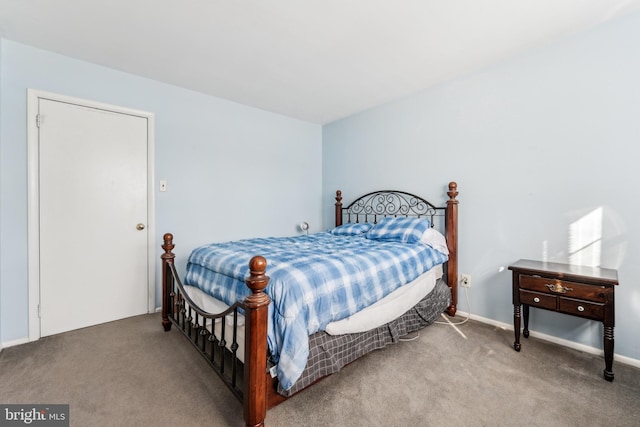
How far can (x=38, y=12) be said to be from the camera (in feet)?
6.24

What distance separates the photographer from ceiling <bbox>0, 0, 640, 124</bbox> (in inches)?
73.1

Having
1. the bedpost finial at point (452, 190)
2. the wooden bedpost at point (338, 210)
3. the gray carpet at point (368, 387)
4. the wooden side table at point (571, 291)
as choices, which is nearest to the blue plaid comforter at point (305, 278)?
the gray carpet at point (368, 387)

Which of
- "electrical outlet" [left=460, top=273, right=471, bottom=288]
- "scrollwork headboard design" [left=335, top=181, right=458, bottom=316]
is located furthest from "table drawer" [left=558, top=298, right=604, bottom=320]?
"scrollwork headboard design" [left=335, top=181, right=458, bottom=316]

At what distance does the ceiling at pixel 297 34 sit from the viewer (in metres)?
1.86

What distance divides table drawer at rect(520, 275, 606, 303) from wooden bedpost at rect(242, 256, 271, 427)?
6.33ft

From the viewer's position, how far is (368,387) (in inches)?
67.9

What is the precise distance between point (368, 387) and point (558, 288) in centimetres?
147

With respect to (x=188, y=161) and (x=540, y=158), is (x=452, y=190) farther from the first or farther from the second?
(x=188, y=161)

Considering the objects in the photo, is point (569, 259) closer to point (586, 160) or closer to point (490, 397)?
point (586, 160)

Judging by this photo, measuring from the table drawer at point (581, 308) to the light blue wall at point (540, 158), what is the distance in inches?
16.9

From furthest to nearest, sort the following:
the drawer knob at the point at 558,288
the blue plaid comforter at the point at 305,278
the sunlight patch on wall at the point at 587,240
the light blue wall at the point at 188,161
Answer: the light blue wall at the point at 188,161, the sunlight patch on wall at the point at 587,240, the drawer knob at the point at 558,288, the blue plaid comforter at the point at 305,278

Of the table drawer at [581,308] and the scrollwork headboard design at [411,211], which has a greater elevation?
the scrollwork headboard design at [411,211]

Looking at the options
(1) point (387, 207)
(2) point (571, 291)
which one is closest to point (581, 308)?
(2) point (571, 291)

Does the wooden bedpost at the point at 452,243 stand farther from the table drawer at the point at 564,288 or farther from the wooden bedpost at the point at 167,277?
the wooden bedpost at the point at 167,277
